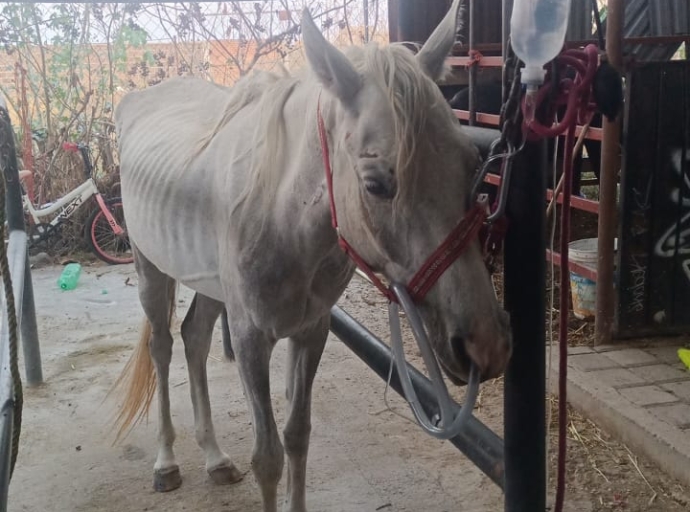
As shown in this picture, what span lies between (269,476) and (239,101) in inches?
47.7

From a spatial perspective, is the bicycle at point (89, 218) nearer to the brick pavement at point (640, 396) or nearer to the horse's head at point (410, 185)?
the brick pavement at point (640, 396)

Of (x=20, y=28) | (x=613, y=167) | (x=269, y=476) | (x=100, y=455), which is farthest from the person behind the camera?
(x=20, y=28)

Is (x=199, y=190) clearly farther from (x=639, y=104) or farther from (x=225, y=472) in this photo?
(x=639, y=104)

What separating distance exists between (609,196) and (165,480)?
2422mm

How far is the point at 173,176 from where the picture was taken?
230cm

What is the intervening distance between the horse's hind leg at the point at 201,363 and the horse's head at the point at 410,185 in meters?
1.58

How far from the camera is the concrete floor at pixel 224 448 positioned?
2480mm

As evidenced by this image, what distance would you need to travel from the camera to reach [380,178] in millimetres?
1229

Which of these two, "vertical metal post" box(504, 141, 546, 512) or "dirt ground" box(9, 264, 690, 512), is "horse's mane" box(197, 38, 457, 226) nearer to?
"vertical metal post" box(504, 141, 546, 512)

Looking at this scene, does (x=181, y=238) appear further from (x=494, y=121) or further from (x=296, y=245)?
(x=494, y=121)

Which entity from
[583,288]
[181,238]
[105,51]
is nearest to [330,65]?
[181,238]

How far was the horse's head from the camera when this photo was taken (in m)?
1.18

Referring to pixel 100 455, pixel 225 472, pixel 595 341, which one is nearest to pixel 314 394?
pixel 225 472

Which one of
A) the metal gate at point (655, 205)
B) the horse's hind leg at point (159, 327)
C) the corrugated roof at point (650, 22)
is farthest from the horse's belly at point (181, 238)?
the corrugated roof at point (650, 22)
